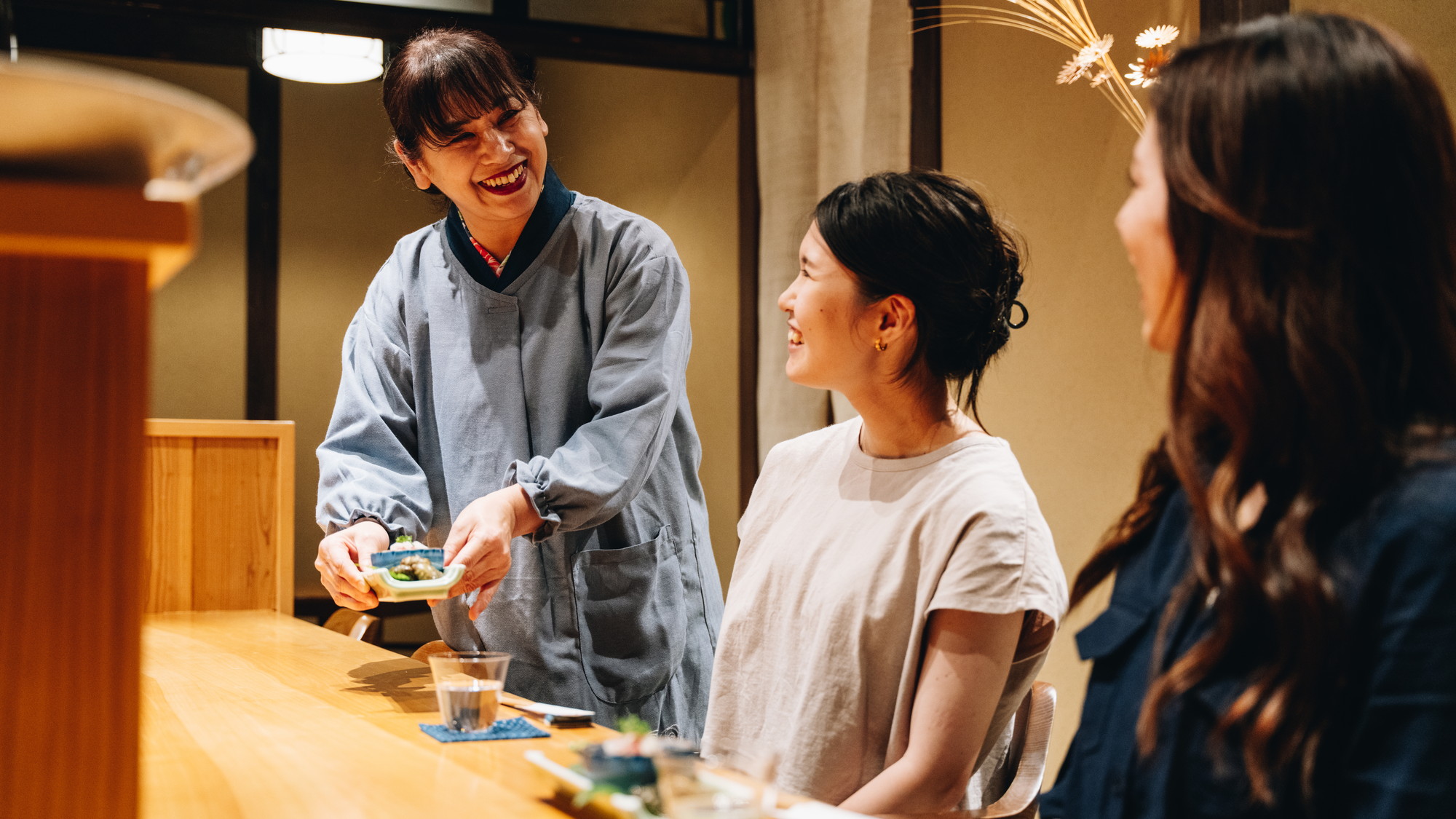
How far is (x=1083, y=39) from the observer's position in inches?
85.2

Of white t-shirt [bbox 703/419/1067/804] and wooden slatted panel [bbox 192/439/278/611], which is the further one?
wooden slatted panel [bbox 192/439/278/611]

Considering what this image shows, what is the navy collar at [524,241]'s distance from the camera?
182 centimetres

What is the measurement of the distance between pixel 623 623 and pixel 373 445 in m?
0.47

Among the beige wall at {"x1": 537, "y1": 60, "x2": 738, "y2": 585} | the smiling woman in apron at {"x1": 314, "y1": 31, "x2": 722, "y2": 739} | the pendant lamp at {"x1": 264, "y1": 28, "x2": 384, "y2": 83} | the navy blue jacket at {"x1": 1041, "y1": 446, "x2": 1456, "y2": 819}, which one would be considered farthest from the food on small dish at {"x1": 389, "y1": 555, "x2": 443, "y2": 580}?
the beige wall at {"x1": 537, "y1": 60, "x2": 738, "y2": 585}

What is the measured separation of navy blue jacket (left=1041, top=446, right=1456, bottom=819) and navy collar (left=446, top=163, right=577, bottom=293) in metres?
1.23

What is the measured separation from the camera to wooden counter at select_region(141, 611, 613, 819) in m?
0.93

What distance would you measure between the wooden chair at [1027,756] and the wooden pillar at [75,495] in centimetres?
89

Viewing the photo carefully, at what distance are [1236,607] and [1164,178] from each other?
319 mm

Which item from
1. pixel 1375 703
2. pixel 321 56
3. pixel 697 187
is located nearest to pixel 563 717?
pixel 1375 703

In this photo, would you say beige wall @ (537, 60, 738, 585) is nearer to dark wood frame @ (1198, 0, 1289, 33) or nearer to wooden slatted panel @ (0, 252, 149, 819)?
dark wood frame @ (1198, 0, 1289, 33)

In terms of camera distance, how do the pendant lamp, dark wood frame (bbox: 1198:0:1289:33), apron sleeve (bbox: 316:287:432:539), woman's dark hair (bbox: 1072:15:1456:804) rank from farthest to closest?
the pendant lamp
dark wood frame (bbox: 1198:0:1289:33)
apron sleeve (bbox: 316:287:432:539)
woman's dark hair (bbox: 1072:15:1456:804)

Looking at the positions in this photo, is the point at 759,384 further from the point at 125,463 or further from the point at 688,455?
the point at 125,463

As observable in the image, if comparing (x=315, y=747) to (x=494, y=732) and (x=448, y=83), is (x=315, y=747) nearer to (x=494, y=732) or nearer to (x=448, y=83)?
(x=494, y=732)

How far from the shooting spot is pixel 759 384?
3.86 metres
